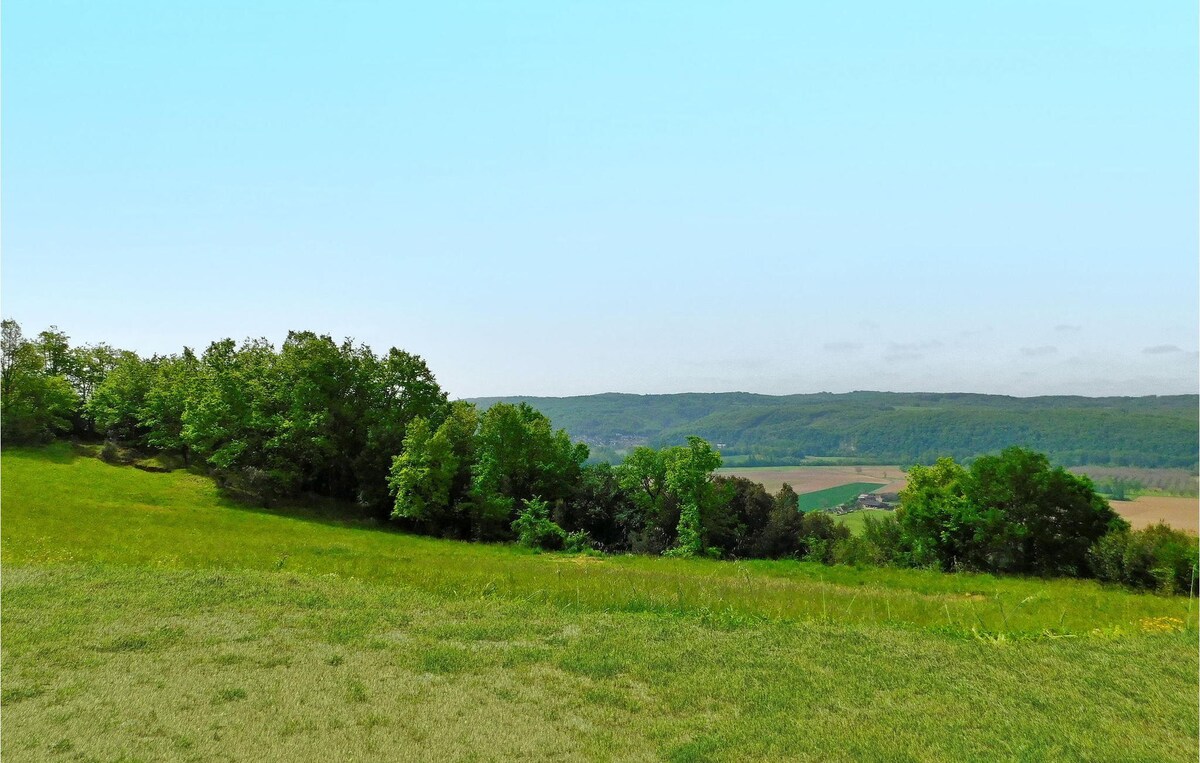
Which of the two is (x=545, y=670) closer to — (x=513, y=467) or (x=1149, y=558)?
(x=1149, y=558)

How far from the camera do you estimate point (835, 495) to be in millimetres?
85375

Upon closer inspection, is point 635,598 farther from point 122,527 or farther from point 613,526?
point 613,526

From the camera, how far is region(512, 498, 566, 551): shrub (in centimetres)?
3234

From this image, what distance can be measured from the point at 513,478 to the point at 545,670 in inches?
1077

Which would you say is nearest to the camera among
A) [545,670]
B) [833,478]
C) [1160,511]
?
[545,670]

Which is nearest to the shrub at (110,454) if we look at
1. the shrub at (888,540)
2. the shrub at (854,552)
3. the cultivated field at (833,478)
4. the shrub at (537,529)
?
the shrub at (537,529)

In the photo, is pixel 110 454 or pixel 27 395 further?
pixel 27 395

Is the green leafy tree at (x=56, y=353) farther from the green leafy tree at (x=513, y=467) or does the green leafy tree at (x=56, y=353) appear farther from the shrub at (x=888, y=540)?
the shrub at (x=888, y=540)

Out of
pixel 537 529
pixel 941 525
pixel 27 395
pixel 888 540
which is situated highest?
pixel 27 395

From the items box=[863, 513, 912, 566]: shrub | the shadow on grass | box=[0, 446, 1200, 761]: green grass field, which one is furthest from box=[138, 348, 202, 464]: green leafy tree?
box=[863, 513, 912, 566]: shrub

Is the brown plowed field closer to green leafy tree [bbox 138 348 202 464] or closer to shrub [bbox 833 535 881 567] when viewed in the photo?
shrub [bbox 833 535 881 567]

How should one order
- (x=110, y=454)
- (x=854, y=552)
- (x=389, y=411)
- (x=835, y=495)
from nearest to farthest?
(x=854, y=552)
(x=389, y=411)
(x=110, y=454)
(x=835, y=495)

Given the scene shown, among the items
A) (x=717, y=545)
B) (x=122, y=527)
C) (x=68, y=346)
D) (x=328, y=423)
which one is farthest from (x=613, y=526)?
(x=68, y=346)

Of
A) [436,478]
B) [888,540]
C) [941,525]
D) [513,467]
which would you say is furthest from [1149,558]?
[436,478]
